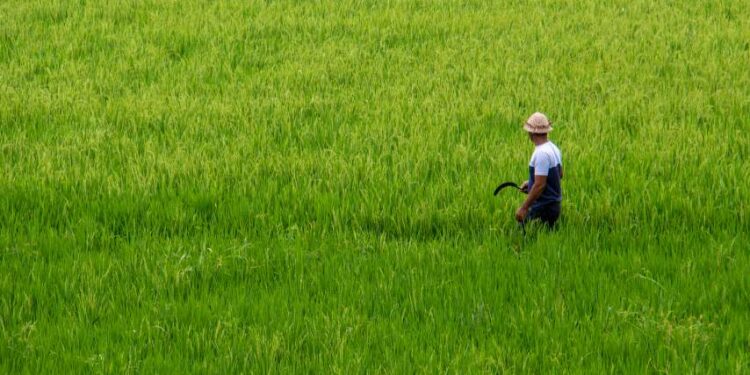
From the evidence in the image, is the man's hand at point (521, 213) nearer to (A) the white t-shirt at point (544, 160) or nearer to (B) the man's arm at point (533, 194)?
(B) the man's arm at point (533, 194)

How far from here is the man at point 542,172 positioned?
5.78 meters

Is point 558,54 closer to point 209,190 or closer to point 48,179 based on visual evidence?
point 209,190

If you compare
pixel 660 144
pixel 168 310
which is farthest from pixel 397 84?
Answer: pixel 168 310

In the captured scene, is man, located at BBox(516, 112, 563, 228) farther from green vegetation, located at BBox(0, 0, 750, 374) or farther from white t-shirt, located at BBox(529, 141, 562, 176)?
green vegetation, located at BBox(0, 0, 750, 374)

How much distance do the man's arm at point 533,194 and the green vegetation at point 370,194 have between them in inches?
8.5

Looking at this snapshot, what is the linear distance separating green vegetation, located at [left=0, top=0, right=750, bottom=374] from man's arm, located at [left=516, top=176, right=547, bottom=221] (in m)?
0.22

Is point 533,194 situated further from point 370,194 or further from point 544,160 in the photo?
point 370,194

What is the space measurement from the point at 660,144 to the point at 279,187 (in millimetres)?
2786

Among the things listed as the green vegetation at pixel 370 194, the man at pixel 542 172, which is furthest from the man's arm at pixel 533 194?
the green vegetation at pixel 370 194

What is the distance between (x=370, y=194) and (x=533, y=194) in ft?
4.43

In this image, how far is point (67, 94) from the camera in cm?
948

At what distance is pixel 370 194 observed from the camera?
681cm

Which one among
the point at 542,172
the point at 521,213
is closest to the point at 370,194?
the point at 521,213

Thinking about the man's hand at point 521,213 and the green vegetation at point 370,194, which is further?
the man's hand at point 521,213
